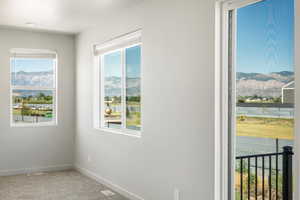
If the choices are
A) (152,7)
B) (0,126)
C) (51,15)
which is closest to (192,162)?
(152,7)

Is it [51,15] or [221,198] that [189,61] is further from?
[51,15]

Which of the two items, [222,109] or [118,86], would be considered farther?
A: [118,86]

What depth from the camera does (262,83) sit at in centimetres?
264

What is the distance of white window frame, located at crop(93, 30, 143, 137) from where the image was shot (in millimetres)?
4379

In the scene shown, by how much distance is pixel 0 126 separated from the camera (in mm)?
5570

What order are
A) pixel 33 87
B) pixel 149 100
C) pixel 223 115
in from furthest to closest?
pixel 33 87 → pixel 149 100 → pixel 223 115

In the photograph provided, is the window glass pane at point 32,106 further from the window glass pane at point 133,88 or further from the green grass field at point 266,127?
the green grass field at point 266,127

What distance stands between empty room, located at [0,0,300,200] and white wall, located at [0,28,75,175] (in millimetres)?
17

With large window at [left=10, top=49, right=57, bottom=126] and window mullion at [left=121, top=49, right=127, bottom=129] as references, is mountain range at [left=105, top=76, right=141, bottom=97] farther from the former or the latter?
large window at [left=10, top=49, right=57, bottom=126]

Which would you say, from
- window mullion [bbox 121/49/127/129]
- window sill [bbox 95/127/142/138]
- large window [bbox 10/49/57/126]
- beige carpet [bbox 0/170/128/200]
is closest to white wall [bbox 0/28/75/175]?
large window [bbox 10/49/57/126]

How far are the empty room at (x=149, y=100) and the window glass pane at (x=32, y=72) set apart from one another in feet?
0.06

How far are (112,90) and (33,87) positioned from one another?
1728 millimetres

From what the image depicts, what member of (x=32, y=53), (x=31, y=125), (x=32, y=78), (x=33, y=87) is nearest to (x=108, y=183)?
(x=31, y=125)

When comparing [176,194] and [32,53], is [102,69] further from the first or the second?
[176,194]
